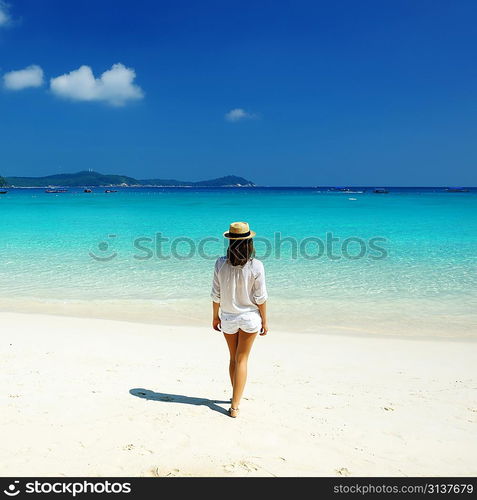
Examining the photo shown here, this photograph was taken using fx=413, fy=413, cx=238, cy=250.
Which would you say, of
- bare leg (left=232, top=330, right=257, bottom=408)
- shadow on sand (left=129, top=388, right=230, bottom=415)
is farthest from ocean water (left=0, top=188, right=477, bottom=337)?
bare leg (left=232, top=330, right=257, bottom=408)

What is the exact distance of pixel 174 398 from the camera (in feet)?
15.0

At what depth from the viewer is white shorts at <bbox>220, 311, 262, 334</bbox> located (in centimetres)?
403

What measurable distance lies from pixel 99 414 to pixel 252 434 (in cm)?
151

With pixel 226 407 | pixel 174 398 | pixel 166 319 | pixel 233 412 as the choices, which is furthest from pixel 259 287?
pixel 166 319

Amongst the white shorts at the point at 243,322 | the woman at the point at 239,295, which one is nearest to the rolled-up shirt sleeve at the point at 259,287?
→ the woman at the point at 239,295

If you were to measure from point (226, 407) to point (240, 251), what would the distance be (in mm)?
1756

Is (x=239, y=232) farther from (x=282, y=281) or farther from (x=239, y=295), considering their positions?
(x=282, y=281)

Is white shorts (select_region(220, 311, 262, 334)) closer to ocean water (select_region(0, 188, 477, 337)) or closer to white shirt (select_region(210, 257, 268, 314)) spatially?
white shirt (select_region(210, 257, 268, 314))

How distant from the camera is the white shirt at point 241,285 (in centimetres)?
397

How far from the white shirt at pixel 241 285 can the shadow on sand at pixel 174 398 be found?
1.15 meters

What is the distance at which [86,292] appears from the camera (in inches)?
418

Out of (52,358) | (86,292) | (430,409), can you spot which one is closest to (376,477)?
(430,409)

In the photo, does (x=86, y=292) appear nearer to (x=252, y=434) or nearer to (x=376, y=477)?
(x=252, y=434)

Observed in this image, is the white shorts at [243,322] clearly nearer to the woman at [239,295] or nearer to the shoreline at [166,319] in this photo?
the woman at [239,295]
